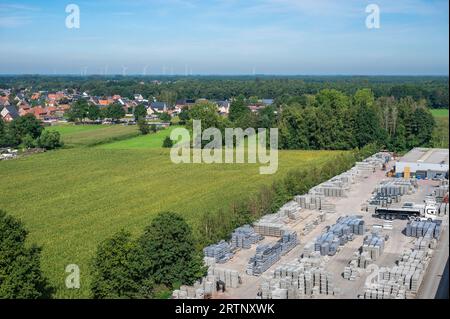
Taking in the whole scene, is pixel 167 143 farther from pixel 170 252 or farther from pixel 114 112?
pixel 170 252

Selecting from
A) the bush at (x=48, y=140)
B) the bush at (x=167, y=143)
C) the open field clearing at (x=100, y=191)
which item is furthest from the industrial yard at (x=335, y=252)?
the bush at (x=48, y=140)

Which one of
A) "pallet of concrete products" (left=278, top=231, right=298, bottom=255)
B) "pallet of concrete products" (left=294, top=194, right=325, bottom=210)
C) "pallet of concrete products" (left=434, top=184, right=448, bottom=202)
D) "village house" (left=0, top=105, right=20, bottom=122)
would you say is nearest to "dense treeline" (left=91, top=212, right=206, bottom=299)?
"pallet of concrete products" (left=278, top=231, right=298, bottom=255)

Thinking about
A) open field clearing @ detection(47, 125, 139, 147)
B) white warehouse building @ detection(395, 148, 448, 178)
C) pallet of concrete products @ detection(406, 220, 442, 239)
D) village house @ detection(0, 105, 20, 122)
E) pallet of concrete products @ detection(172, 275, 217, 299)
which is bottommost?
pallet of concrete products @ detection(172, 275, 217, 299)

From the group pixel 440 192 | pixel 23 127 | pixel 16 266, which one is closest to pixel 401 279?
pixel 16 266

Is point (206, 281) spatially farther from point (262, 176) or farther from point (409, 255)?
point (262, 176)

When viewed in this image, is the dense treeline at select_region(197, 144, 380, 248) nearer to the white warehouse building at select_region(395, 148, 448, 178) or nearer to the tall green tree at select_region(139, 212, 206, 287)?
the tall green tree at select_region(139, 212, 206, 287)

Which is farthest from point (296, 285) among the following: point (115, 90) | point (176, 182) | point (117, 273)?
point (115, 90)
